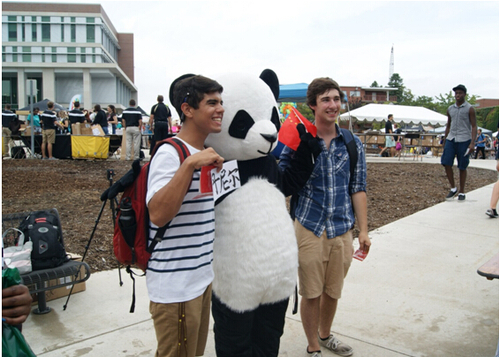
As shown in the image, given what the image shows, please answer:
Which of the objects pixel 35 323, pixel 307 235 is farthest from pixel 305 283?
pixel 35 323

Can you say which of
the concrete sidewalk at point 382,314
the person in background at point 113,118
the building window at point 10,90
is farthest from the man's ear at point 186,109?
the building window at point 10,90

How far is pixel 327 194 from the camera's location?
2590mm

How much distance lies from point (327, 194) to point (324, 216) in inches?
5.5

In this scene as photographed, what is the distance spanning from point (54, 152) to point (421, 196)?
10.8 metres

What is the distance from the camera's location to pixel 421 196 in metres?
8.32

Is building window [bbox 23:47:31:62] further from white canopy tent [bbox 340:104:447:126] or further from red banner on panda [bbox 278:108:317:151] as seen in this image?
red banner on panda [bbox 278:108:317:151]

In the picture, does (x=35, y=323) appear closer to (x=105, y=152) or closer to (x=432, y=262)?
(x=432, y=262)

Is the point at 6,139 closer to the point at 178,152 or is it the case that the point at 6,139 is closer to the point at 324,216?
the point at 324,216

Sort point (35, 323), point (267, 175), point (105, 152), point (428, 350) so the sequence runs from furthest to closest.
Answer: point (105, 152)
point (35, 323)
point (428, 350)
point (267, 175)

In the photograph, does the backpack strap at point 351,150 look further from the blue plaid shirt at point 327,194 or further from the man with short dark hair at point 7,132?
the man with short dark hair at point 7,132

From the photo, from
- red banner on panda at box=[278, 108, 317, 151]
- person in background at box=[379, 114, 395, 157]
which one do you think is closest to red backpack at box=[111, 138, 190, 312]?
red banner on panda at box=[278, 108, 317, 151]

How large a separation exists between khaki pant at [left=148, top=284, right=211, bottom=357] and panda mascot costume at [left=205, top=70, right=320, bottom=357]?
27 centimetres

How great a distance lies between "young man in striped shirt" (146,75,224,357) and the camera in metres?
1.71

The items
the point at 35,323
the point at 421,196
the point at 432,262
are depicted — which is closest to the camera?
the point at 35,323
